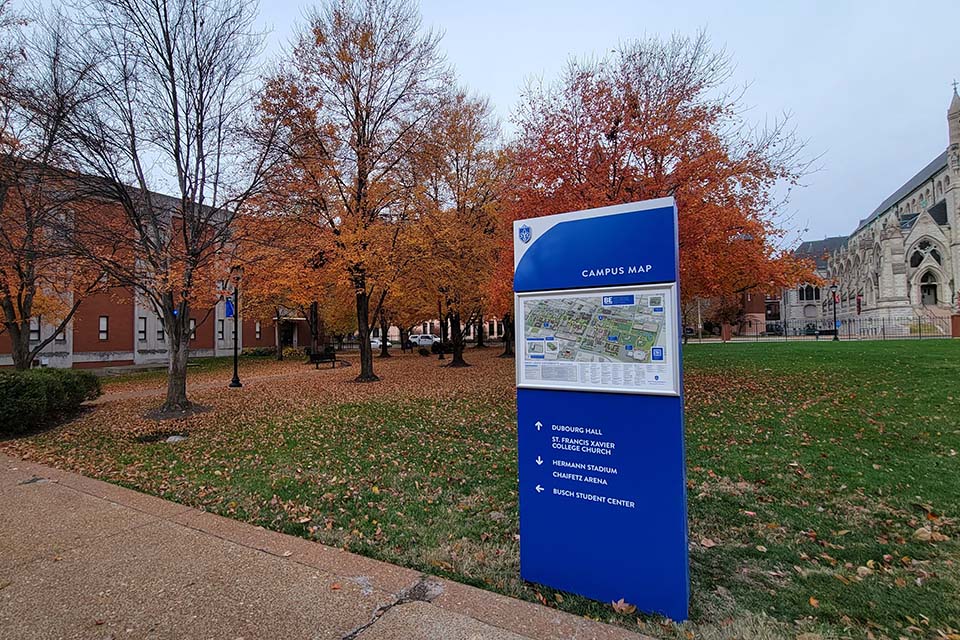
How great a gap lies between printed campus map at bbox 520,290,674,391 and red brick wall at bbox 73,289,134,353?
34.5 meters

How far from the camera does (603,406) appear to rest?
3176 mm

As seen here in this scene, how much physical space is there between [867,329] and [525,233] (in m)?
70.9

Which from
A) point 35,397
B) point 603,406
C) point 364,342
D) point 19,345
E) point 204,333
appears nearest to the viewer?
point 603,406

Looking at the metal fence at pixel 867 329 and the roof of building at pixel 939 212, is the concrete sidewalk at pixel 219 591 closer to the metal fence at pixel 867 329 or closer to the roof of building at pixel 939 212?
the metal fence at pixel 867 329

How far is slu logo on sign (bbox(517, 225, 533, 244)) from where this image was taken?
3553 mm

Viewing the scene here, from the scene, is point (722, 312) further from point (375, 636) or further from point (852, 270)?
point (375, 636)

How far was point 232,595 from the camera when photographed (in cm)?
340

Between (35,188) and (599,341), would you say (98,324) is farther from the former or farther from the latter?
(599,341)

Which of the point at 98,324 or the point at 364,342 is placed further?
the point at 98,324

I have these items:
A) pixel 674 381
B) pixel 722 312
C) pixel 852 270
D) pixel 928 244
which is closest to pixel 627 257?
pixel 674 381

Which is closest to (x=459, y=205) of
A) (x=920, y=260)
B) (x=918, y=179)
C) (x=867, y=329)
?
(x=867, y=329)

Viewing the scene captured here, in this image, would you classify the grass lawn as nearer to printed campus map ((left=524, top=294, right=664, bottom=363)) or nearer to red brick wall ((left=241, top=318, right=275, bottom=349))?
printed campus map ((left=524, top=294, right=664, bottom=363))

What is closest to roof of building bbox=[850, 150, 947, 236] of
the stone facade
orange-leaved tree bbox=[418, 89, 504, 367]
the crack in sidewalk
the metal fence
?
the stone facade

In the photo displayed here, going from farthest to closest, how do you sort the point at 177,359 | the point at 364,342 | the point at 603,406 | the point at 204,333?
the point at 204,333
the point at 364,342
the point at 177,359
the point at 603,406
